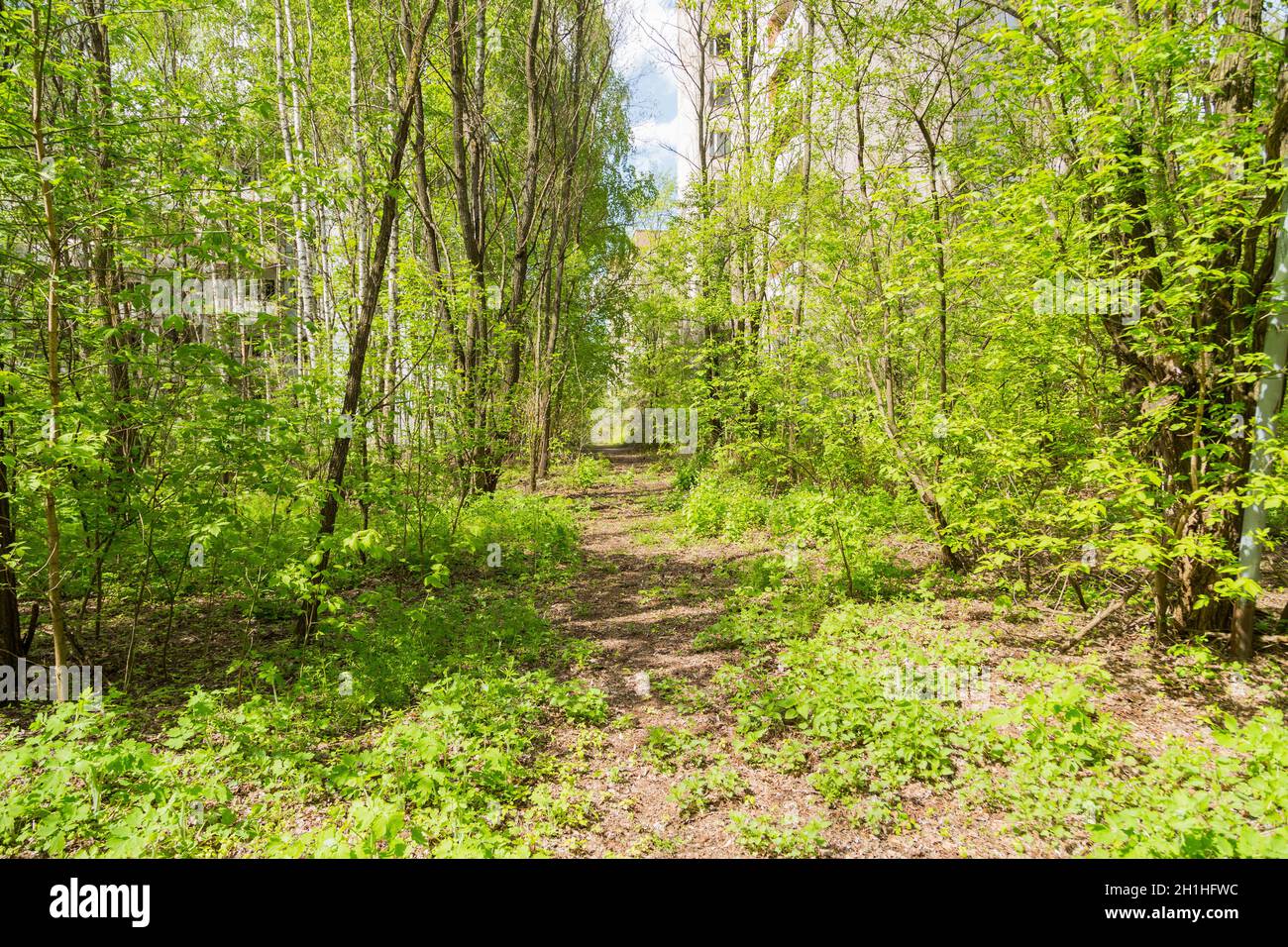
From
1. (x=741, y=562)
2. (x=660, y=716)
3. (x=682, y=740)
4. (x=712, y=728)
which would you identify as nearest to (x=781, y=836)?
(x=682, y=740)

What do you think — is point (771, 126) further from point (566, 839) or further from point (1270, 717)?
point (566, 839)

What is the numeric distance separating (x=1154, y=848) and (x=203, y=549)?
→ 589cm

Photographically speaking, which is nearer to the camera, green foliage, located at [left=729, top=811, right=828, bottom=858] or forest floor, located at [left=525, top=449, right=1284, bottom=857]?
green foliage, located at [left=729, top=811, right=828, bottom=858]

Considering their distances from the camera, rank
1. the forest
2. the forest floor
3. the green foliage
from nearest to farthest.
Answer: the green foliage < the forest floor < the forest

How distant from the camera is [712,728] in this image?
417 cm

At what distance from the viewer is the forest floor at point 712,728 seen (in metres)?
3.05

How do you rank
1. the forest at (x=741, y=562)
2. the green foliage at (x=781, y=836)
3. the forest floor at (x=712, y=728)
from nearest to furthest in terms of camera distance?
the green foliage at (x=781, y=836) < the forest floor at (x=712, y=728) < the forest at (x=741, y=562)

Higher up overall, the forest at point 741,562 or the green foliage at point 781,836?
the forest at point 741,562

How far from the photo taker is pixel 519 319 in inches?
512

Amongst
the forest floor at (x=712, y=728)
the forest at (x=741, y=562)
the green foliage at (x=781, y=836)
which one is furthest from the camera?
the forest at (x=741, y=562)

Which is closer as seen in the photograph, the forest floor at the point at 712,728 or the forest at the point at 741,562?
the forest floor at the point at 712,728

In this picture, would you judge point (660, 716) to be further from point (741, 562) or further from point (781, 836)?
point (741, 562)

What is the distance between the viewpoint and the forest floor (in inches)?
120

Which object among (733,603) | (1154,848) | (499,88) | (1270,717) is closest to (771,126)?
(499,88)
